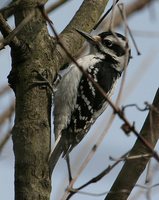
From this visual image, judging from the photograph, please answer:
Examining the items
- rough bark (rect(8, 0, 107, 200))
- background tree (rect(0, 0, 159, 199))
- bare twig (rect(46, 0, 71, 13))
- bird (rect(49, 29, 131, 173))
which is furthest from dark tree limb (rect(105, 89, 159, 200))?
bird (rect(49, 29, 131, 173))

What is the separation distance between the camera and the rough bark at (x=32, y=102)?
304 centimetres

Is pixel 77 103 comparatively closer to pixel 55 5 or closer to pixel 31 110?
pixel 55 5

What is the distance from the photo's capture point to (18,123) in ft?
10.5

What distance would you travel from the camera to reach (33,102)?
10.6ft

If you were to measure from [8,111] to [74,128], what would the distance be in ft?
6.36

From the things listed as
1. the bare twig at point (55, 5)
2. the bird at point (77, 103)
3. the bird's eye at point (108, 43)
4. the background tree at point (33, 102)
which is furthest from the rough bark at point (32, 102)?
the bird's eye at point (108, 43)

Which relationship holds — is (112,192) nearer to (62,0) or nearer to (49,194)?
(49,194)

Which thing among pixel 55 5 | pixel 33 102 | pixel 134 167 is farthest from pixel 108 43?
pixel 134 167

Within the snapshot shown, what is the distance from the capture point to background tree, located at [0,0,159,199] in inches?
118

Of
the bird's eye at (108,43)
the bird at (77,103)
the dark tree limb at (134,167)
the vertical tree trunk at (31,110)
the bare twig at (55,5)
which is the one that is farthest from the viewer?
the bird's eye at (108,43)

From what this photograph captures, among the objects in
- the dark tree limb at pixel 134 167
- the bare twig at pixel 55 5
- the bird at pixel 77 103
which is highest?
the bare twig at pixel 55 5

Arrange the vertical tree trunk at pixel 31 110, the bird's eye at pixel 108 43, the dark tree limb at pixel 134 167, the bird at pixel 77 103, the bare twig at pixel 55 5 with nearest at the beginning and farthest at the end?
1. the dark tree limb at pixel 134 167
2. the vertical tree trunk at pixel 31 110
3. the bare twig at pixel 55 5
4. the bird at pixel 77 103
5. the bird's eye at pixel 108 43

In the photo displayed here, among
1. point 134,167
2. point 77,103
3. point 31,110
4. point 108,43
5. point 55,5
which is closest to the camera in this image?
point 134,167

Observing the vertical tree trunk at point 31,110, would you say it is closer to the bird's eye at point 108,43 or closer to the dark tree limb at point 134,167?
the dark tree limb at point 134,167
